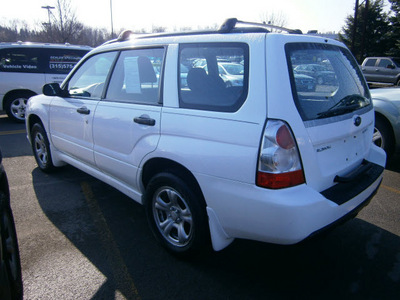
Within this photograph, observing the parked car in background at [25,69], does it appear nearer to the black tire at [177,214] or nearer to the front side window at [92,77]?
the front side window at [92,77]

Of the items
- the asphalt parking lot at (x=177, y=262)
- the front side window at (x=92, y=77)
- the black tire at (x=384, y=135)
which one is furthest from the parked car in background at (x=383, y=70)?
the front side window at (x=92, y=77)

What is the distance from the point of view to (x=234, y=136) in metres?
2.10

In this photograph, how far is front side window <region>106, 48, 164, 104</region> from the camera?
2.84 m

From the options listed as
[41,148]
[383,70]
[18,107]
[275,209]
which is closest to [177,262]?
[275,209]

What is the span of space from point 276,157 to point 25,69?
869 centimetres

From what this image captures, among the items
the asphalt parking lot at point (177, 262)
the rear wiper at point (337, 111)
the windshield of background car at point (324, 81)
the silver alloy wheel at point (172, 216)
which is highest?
the windshield of background car at point (324, 81)

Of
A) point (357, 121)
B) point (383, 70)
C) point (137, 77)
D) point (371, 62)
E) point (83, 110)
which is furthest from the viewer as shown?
point (371, 62)

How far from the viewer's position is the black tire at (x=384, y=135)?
16.3ft

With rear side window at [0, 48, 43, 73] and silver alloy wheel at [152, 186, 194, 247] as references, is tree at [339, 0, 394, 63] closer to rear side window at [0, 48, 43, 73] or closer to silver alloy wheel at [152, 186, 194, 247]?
rear side window at [0, 48, 43, 73]

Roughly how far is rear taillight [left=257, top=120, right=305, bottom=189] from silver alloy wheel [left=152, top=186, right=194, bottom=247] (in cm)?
78

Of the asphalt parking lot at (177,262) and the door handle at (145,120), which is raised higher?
the door handle at (145,120)

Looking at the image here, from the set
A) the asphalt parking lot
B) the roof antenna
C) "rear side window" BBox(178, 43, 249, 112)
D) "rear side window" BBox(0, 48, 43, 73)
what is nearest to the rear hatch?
"rear side window" BBox(178, 43, 249, 112)

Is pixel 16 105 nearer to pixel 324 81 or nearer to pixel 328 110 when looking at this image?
pixel 324 81

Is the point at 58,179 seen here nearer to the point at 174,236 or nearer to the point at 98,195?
the point at 98,195
